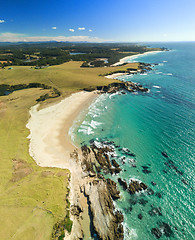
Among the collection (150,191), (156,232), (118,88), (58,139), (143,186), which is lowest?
(156,232)

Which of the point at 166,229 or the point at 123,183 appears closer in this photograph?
the point at 166,229

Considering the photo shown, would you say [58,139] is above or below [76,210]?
above

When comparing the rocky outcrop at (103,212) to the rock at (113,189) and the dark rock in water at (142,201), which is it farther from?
the dark rock in water at (142,201)

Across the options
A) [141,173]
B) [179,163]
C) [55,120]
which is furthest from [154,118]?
[55,120]

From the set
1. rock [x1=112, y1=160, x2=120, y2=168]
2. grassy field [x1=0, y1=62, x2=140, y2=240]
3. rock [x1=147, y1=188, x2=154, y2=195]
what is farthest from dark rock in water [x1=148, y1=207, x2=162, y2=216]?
grassy field [x1=0, y1=62, x2=140, y2=240]

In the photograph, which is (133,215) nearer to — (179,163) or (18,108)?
(179,163)

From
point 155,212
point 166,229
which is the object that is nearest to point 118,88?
point 155,212

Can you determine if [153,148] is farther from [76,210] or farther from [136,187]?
[76,210]

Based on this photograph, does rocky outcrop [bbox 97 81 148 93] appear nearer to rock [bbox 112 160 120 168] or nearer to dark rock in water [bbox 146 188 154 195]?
rock [bbox 112 160 120 168]
